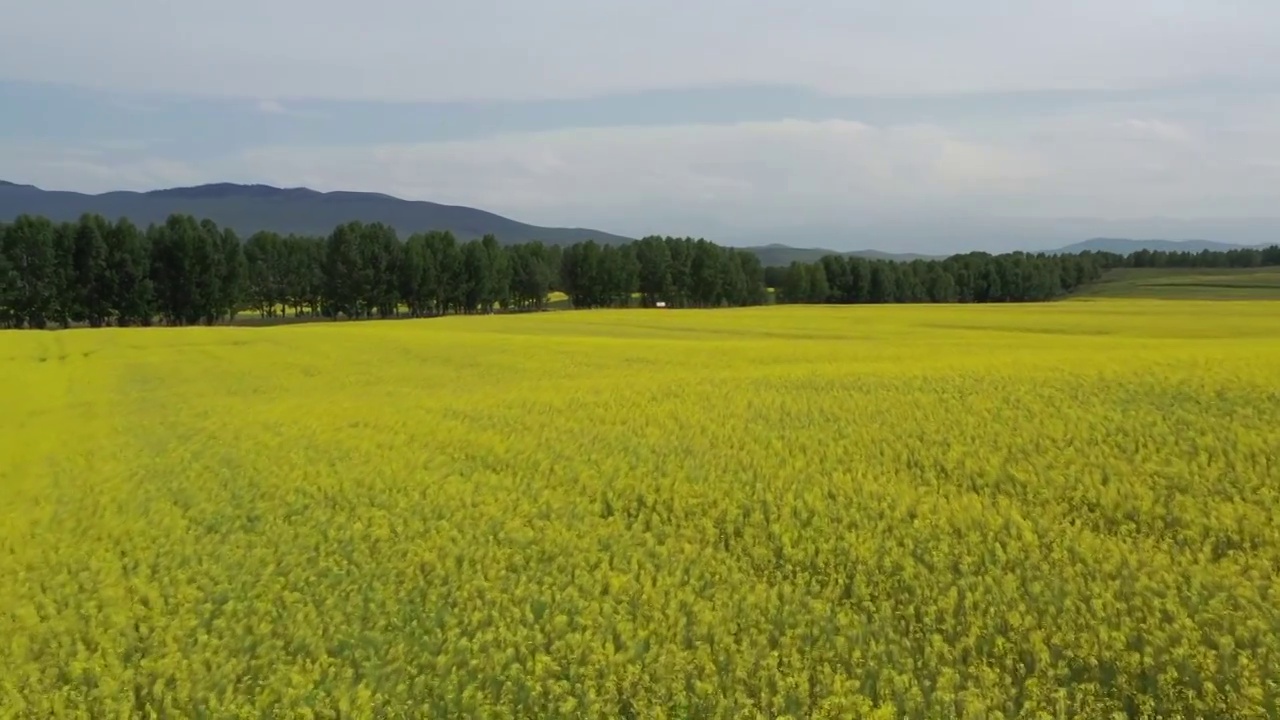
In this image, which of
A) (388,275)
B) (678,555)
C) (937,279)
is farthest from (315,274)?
(678,555)

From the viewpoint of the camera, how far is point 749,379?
1997 cm

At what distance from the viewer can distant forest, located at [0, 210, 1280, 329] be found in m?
78.6

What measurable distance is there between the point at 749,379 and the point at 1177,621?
12678 millimetres

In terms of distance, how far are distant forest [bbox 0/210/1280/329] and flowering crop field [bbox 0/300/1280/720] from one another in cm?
7194

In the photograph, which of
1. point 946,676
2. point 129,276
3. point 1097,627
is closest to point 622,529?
point 946,676

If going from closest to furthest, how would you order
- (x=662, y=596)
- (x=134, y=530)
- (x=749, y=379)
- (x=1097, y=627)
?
(x=1097, y=627) < (x=662, y=596) < (x=134, y=530) < (x=749, y=379)

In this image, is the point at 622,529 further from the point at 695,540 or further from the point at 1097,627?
the point at 1097,627

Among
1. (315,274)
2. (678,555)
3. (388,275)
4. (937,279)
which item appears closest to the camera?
(678,555)

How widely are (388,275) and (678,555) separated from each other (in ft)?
309

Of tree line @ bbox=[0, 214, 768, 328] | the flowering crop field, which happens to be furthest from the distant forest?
the flowering crop field

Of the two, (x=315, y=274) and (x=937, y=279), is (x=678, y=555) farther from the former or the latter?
(x=937, y=279)

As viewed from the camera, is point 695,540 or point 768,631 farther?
point 695,540

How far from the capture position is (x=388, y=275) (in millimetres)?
98438

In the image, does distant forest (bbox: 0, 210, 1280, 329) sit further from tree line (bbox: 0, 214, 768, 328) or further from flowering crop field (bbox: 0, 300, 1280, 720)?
flowering crop field (bbox: 0, 300, 1280, 720)
